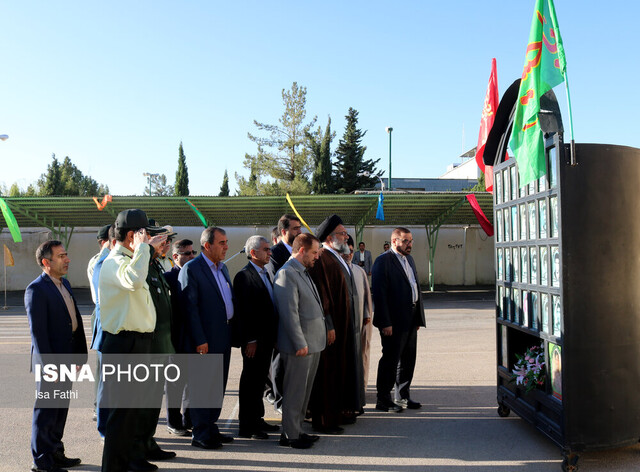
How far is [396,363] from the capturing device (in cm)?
631

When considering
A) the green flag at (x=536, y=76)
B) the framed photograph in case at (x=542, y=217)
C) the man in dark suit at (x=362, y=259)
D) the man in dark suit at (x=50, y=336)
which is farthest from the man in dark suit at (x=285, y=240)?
the man in dark suit at (x=362, y=259)

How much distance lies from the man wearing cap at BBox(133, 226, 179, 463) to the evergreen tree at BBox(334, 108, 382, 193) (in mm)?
38506

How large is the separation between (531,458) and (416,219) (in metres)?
20.0

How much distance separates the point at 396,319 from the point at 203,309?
235 cm

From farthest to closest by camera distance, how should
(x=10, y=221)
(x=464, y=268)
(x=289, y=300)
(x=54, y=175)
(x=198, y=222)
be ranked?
(x=54, y=175)
(x=464, y=268)
(x=198, y=222)
(x=10, y=221)
(x=289, y=300)

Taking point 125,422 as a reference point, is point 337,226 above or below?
above

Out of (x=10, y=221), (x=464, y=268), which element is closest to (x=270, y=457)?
(x=10, y=221)

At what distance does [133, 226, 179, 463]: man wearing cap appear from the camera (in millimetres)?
4367

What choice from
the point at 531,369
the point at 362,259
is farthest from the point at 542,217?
the point at 362,259

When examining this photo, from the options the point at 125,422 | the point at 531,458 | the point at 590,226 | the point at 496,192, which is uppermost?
the point at 496,192

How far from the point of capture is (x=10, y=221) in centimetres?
1864

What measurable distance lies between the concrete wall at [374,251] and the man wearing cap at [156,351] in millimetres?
20213

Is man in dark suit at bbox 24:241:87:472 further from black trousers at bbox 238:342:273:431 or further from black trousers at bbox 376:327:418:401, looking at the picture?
black trousers at bbox 376:327:418:401

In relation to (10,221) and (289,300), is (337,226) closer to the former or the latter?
(289,300)
